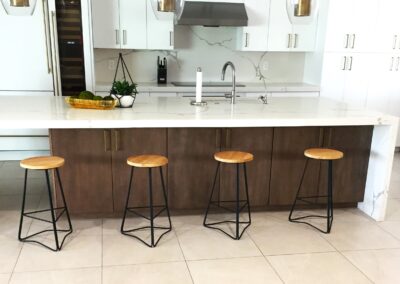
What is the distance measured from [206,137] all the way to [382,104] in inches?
127

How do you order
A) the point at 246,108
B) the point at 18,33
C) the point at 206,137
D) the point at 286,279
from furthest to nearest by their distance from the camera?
1. the point at 18,33
2. the point at 246,108
3. the point at 206,137
4. the point at 286,279

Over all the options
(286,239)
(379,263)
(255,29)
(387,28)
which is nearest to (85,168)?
(286,239)

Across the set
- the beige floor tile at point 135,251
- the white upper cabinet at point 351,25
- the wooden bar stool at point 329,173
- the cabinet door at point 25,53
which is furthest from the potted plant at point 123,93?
the white upper cabinet at point 351,25

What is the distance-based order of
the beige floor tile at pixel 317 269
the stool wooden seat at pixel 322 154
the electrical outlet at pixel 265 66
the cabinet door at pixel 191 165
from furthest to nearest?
the electrical outlet at pixel 265 66 < the cabinet door at pixel 191 165 < the stool wooden seat at pixel 322 154 < the beige floor tile at pixel 317 269

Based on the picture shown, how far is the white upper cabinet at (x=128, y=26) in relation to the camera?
15.4ft

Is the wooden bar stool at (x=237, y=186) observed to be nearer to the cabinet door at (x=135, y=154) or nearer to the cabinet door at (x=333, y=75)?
the cabinet door at (x=135, y=154)

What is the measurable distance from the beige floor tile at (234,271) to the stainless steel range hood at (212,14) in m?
2.96

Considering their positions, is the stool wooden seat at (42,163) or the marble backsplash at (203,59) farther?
the marble backsplash at (203,59)

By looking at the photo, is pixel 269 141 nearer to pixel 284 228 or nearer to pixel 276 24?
pixel 284 228

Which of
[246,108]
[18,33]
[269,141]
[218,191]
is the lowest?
[218,191]

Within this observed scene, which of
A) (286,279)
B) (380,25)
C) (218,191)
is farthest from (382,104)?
(286,279)

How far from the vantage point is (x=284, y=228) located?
3182 millimetres

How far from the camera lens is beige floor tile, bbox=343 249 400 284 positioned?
2.55 meters

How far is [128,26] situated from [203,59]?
1126 mm
